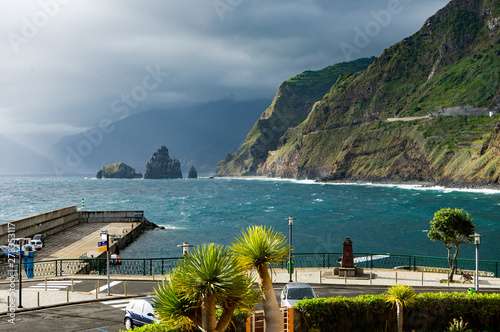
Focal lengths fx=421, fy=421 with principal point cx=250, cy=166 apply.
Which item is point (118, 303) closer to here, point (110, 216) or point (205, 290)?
point (205, 290)

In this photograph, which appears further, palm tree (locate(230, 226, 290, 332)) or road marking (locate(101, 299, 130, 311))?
road marking (locate(101, 299, 130, 311))

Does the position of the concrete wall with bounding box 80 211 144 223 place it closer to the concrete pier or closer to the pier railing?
the concrete pier

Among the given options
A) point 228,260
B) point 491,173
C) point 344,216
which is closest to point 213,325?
point 228,260

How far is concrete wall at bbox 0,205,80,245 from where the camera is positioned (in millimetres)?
54656

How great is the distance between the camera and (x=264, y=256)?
1376 cm

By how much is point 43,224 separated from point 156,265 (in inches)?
775

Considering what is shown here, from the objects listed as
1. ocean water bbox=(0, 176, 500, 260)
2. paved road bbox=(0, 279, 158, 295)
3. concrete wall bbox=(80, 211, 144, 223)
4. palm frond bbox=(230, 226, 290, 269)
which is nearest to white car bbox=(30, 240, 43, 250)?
ocean water bbox=(0, 176, 500, 260)

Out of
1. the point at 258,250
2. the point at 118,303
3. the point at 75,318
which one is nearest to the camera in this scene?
the point at 258,250

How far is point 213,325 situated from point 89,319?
1233 centimetres

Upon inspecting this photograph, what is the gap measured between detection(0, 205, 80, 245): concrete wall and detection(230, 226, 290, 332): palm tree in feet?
136

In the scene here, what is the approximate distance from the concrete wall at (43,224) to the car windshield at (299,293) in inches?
1477

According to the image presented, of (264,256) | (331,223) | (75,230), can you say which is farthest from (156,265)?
(331,223)

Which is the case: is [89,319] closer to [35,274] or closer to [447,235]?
[35,274]

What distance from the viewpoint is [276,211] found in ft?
414
